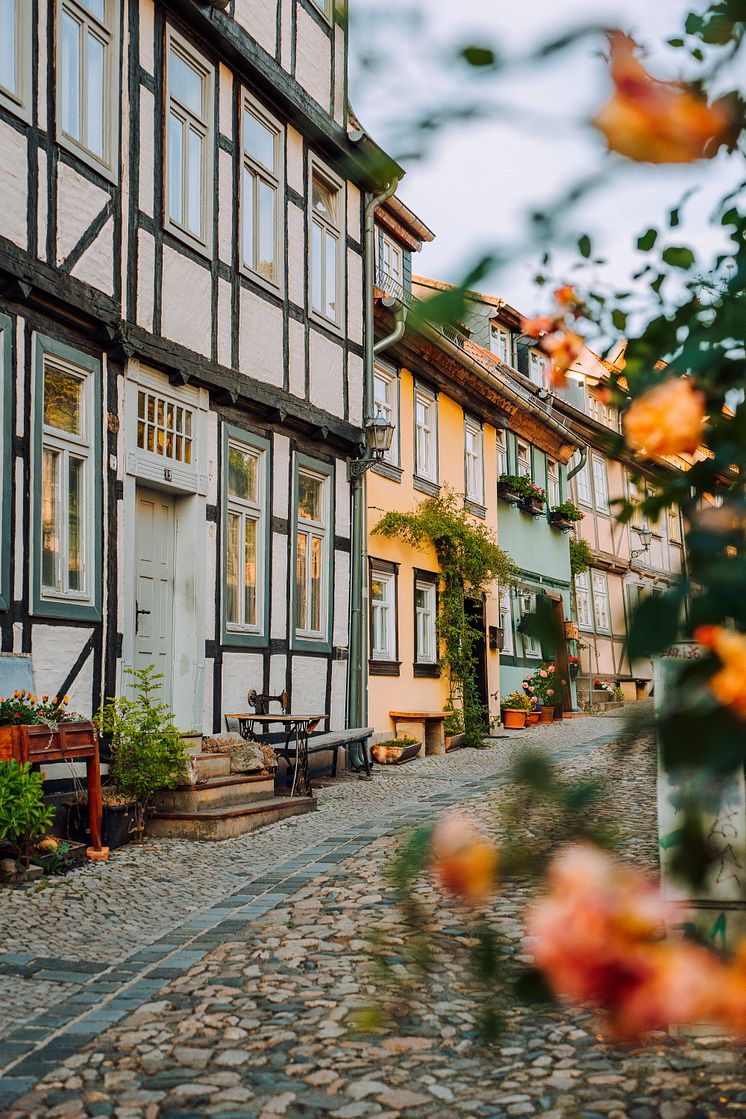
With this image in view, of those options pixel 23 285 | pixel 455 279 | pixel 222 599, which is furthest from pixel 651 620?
pixel 222 599

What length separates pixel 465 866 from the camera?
1011 millimetres

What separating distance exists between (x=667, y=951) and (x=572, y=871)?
0.35 feet

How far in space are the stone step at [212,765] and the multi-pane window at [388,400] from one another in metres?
5.80

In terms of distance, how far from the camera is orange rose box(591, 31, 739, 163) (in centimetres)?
93

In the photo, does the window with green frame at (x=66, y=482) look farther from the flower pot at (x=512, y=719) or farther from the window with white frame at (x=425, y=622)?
the flower pot at (x=512, y=719)

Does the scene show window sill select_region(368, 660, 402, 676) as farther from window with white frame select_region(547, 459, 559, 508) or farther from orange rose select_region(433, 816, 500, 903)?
orange rose select_region(433, 816, 500, 903)

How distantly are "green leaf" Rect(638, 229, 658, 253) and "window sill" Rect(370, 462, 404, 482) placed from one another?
11.6 m

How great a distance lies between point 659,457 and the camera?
44.1 inches

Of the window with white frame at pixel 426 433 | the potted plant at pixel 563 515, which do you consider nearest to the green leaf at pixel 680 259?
the window with white frame at pixel 426 433

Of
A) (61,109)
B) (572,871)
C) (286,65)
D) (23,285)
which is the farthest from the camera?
(286,65)

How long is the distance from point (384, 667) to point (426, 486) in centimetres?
262

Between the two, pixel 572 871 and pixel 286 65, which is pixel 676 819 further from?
pixel 286 65

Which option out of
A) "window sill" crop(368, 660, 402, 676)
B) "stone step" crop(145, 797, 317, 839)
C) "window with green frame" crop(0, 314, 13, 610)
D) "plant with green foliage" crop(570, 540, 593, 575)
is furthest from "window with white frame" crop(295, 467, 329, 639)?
"plant with green foliage" crop(570, 540, 593, 575)

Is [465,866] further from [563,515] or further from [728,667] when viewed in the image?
[563,515]
